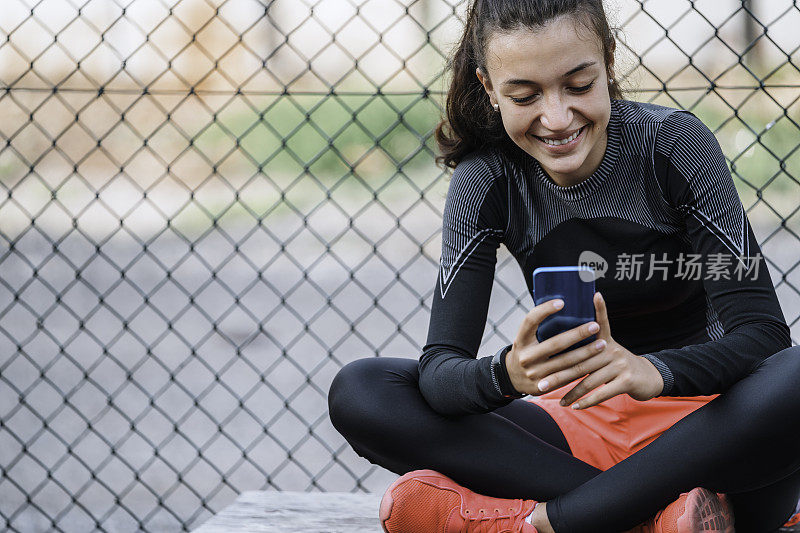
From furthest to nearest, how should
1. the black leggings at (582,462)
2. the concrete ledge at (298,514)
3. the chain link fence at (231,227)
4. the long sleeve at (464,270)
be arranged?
1. the chain link fence at (231,227)
2. the concrete ledge at (298,514)
3. the long sleeve at (464,270)
4. the black leggings at (582,462)

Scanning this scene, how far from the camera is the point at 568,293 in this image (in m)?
1.26

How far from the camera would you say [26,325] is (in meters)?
5.08

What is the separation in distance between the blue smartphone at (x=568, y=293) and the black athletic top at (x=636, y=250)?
8.1 inches

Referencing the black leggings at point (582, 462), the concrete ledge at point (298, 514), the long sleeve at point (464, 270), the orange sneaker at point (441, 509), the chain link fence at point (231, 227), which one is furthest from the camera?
the chain link fence at point (231, 227)

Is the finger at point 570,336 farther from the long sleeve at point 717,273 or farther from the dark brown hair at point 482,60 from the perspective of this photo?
the dark brown hair at point 482,60

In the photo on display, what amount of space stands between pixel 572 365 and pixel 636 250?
37 centimetres

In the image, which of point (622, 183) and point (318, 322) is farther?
point (318, 322)

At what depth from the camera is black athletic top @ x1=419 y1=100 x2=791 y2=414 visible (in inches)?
56.9

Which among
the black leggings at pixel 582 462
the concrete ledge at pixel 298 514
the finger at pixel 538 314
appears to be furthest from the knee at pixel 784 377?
the concrete ledge at pixel 298 514

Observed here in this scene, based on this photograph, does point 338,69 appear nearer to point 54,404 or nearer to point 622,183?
point 54,404

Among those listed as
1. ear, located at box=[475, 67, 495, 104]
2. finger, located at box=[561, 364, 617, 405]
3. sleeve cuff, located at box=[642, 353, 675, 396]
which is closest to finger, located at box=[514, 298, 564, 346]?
finger, located at box=[561, 364, 617, 405]

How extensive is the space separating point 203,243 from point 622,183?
621 centimetres

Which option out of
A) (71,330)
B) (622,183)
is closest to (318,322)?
(71,330)

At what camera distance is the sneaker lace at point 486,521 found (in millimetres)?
1497
